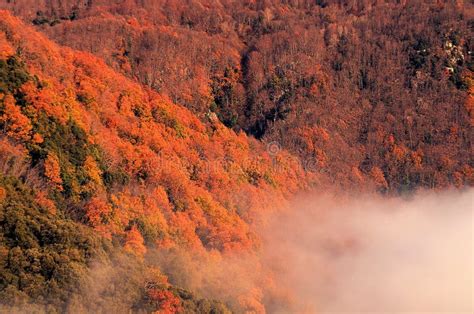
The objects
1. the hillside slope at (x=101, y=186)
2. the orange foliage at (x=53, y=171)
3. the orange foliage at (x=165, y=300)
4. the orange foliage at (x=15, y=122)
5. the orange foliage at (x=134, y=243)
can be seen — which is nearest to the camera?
the hillside slope at (x=101, y=186)

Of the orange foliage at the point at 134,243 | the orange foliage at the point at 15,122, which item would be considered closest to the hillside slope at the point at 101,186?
the orange foliage at the point at 15,122

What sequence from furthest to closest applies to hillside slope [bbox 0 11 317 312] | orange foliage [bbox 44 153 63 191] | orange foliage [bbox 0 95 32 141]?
orange foliage [bbox 0 95 32 141] → orange foliage [bbox 44 153 63 191] → hillside slope [bbox 0 11 317 312]

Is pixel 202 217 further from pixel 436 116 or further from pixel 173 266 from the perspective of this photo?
pixel 436 116

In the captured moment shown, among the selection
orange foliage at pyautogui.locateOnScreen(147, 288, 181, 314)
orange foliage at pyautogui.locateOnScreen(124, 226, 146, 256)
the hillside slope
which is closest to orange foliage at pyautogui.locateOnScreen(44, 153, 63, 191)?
the hillside slope

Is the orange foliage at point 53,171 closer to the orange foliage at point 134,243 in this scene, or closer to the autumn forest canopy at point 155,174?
the autumn forest canopy at point 155,174

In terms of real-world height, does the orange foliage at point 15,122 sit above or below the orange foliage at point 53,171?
above

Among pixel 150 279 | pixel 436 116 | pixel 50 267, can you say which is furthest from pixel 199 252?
pixel 436 116

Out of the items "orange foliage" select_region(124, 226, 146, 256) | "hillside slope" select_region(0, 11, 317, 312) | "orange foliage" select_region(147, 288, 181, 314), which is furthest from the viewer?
"orange foliage" select_region(124, 226, 146, 256)

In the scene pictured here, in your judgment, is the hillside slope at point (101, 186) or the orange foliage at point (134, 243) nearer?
the hillside slope at point (101, 186)

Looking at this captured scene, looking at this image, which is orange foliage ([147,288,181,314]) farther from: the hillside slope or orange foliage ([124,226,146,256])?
Result: orange foliage ([124,226,146,256])
